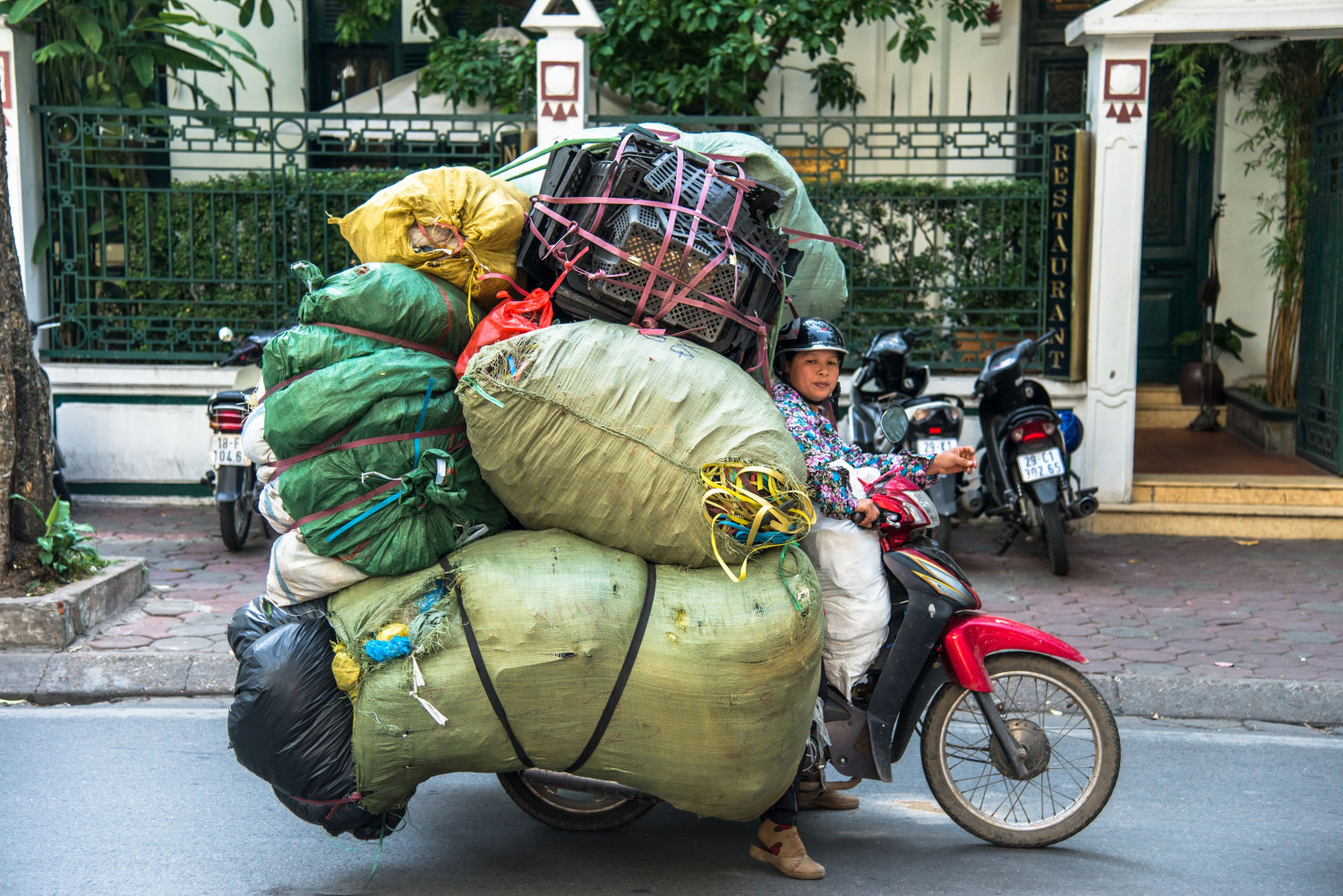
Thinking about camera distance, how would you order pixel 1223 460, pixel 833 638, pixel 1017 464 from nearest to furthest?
pixel 833 638 → pixel 1017 464 → pixel 1223 460

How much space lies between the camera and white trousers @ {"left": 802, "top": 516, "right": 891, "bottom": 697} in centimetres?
352

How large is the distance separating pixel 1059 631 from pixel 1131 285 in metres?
2.68

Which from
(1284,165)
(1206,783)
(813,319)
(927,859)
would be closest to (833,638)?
(927,859)

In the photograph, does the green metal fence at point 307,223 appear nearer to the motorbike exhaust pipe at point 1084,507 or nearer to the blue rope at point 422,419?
the motorbike exhaust pipe at point 1084,507

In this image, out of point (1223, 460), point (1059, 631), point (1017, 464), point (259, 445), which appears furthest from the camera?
point (1223, 460)

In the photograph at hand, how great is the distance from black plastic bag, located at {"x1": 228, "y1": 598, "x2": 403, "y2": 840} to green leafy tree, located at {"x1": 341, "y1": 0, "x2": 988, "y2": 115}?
18.1ft

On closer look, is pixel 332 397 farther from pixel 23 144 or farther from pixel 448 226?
pixel 23 144

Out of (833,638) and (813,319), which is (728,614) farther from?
(813,319)

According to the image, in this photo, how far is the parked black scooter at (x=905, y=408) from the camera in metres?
6.46

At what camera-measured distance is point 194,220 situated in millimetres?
7938

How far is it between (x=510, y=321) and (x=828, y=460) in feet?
3.14

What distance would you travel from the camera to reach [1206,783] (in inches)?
162

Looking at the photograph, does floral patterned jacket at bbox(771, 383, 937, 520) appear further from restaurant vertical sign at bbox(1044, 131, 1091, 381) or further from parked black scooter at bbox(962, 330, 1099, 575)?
restaurant vertical sign at bbox(1044, 131, 1091, 381)

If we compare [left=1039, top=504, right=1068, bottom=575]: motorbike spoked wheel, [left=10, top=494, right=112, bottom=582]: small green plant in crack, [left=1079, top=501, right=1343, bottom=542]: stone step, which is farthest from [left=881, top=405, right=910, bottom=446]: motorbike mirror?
[left=1079, top=501, right=1343, bottom=542]: stone step
